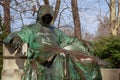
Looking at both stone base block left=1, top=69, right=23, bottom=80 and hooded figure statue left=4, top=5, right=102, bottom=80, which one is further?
stone base block left=1, top=69, right=23, bottom=80

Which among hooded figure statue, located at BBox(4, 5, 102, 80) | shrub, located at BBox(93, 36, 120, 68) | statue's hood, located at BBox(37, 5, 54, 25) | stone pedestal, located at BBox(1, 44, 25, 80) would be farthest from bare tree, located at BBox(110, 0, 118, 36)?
hooded figure statue, located at BBox(4, 5, 102, 80)

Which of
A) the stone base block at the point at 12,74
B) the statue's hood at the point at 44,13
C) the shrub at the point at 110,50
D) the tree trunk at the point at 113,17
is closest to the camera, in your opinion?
the statue's hood at the point at 44,13

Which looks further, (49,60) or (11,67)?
(11,67)

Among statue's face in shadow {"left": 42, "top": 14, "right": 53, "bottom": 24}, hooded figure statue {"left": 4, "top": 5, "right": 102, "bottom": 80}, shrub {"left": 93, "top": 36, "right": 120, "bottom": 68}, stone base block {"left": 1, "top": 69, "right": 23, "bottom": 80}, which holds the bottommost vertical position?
shrub {"left": 93, "top": 36, "right": 120, "bottom": 68}

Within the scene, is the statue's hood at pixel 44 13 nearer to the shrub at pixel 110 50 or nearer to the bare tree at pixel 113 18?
the shrub at pixel 110 50

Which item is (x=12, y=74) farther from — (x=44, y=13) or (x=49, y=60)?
(x=44, y=13)

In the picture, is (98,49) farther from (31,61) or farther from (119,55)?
(31,61)

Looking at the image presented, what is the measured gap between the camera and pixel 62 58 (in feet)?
23.3

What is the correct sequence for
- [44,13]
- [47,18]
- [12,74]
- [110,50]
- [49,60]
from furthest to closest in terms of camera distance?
[110,50], [12,74], [47,18], [44,13], [49,60]

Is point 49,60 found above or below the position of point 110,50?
above

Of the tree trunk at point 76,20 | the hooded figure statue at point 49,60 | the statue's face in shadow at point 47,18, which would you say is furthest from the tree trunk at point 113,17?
the hooded figure statue at point 49,60

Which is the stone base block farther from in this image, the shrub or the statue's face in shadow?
the shrub

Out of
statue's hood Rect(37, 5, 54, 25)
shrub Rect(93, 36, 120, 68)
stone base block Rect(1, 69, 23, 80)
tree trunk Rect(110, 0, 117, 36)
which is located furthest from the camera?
tree trunk Rect(110, 0, 117, 36)

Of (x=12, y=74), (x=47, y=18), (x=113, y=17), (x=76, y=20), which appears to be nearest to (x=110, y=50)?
(x=113, y=17)
